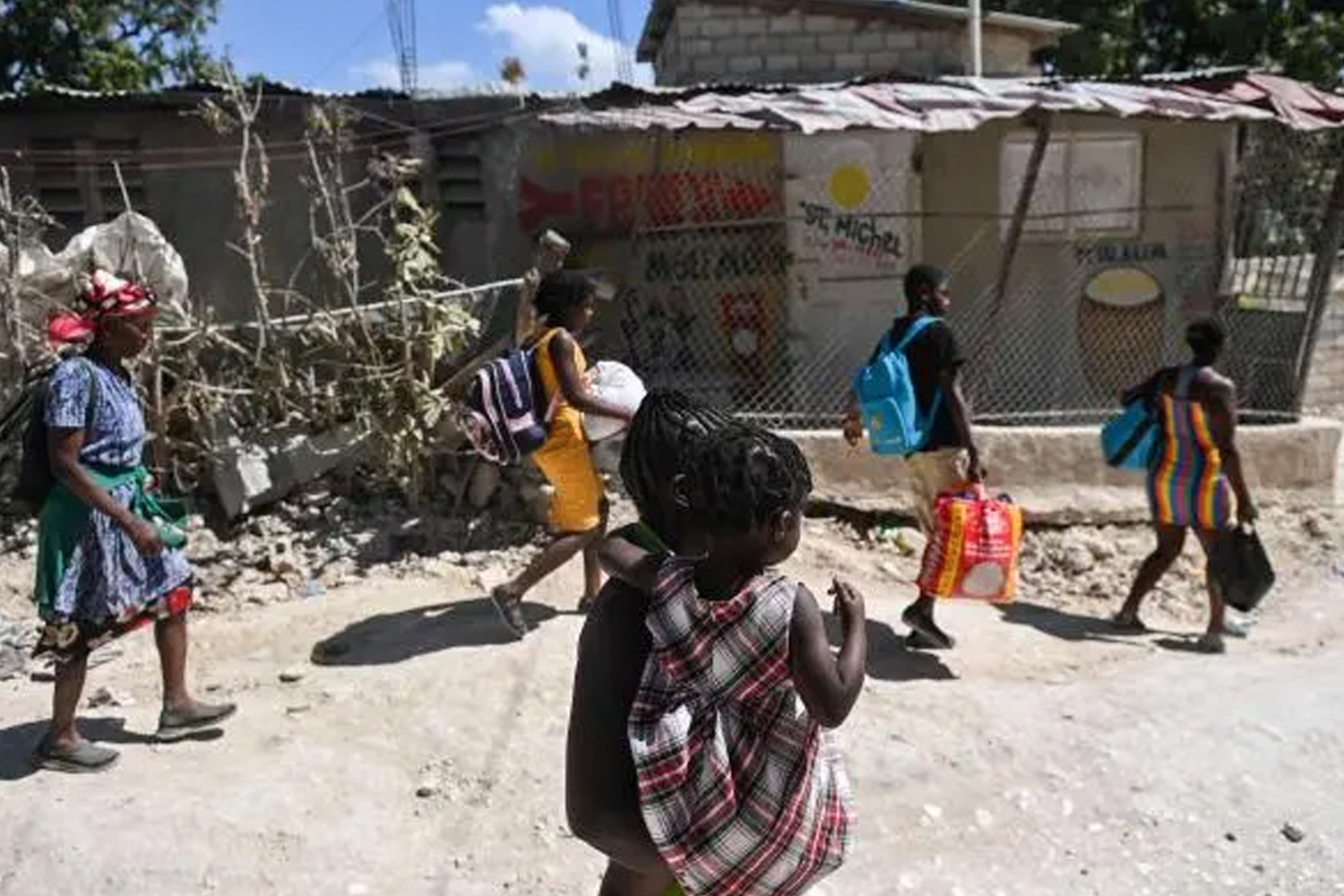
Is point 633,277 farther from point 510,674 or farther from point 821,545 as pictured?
point 510,674

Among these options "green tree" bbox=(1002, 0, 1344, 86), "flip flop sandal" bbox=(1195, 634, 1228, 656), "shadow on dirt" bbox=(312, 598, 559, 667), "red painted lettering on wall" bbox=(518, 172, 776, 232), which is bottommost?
"flip flop sandal" bbox=(1195, 634, 1228, 656)

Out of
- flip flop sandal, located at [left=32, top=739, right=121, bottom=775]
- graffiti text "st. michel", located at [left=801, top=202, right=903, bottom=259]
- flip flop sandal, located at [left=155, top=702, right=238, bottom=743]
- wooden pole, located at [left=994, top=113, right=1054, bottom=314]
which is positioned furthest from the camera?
graffiti text "st. michel", located at [left=801, top=202, right=903, bottom=259]

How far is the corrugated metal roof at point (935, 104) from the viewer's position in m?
6.55

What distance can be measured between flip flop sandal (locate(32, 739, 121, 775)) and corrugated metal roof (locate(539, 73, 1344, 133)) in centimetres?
400

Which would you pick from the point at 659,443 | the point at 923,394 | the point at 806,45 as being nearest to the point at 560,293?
the point at 923,394

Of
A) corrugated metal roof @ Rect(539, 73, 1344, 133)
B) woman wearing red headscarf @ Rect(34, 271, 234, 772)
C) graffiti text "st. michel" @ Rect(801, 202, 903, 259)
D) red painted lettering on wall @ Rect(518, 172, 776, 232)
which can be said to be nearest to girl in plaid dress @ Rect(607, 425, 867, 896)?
woman wearing red headscarf @ Rect(34, 271, 234, 772)

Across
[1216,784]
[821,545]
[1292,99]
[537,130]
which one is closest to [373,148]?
[537,130]

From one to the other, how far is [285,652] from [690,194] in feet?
16.2

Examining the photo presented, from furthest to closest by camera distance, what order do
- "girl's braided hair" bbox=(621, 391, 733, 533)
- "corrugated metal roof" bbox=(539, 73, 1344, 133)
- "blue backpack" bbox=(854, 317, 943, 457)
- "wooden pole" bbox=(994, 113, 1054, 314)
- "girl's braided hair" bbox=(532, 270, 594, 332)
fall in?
"wooden pole" bbox=(994, 113, 1054, 314) → "corrugated metal roof" bbox=(539, 73, 1344, 133) → "blue backpack" bbox=(854, 317, 943, 457) → "girl's braided hair" bbox=(532, 270, 594, 332) → "girl's braided hair" bbox=(621, 391, 733, 533)

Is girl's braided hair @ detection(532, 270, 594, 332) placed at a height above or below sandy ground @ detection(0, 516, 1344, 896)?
above

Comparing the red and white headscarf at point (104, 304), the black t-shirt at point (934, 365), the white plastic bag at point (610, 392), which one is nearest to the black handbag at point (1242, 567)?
the black t-shirt at point (934, 365)

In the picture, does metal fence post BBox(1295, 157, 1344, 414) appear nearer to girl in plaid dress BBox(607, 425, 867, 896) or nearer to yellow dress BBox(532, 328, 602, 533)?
yellow dress BBox(532, 328, 602, 533)

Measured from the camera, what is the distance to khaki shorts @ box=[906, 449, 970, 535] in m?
5.09

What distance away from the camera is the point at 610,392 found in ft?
15.5
